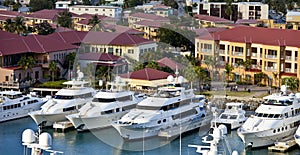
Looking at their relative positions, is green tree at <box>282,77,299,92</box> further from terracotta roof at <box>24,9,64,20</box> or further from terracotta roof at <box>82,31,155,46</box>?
terracotta roof at <box>24,9,64,20</box>

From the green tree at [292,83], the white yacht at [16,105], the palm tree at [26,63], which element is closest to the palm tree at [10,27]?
the palm tree at [26,63]

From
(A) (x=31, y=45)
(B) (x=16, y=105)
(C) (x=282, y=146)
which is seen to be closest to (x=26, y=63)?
(A) (x=31, y=45)

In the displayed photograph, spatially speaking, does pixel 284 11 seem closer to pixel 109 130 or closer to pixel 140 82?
pixel 140 82

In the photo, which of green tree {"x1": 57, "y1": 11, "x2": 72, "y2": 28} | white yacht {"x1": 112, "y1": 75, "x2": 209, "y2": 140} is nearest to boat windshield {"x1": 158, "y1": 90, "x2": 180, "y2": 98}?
white yacht {"x1": 112, "y1": 75, "x2": 209, "y2": 140}

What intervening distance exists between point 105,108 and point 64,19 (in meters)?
15.2

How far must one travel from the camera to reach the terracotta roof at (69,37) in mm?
22572

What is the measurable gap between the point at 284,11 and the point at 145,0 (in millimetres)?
6612

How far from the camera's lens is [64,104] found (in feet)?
53.1

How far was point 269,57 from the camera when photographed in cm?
2014

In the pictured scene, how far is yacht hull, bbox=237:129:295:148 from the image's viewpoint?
533 inches

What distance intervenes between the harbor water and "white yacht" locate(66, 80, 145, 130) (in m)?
0.17

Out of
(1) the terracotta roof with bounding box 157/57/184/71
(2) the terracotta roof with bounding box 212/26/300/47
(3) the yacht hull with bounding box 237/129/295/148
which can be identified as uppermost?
(2) the terracotta roof with bounding box 212/26/300/47

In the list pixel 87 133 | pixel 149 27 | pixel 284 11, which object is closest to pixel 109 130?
pixel 87 133

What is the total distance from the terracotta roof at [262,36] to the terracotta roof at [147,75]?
3208 mm
